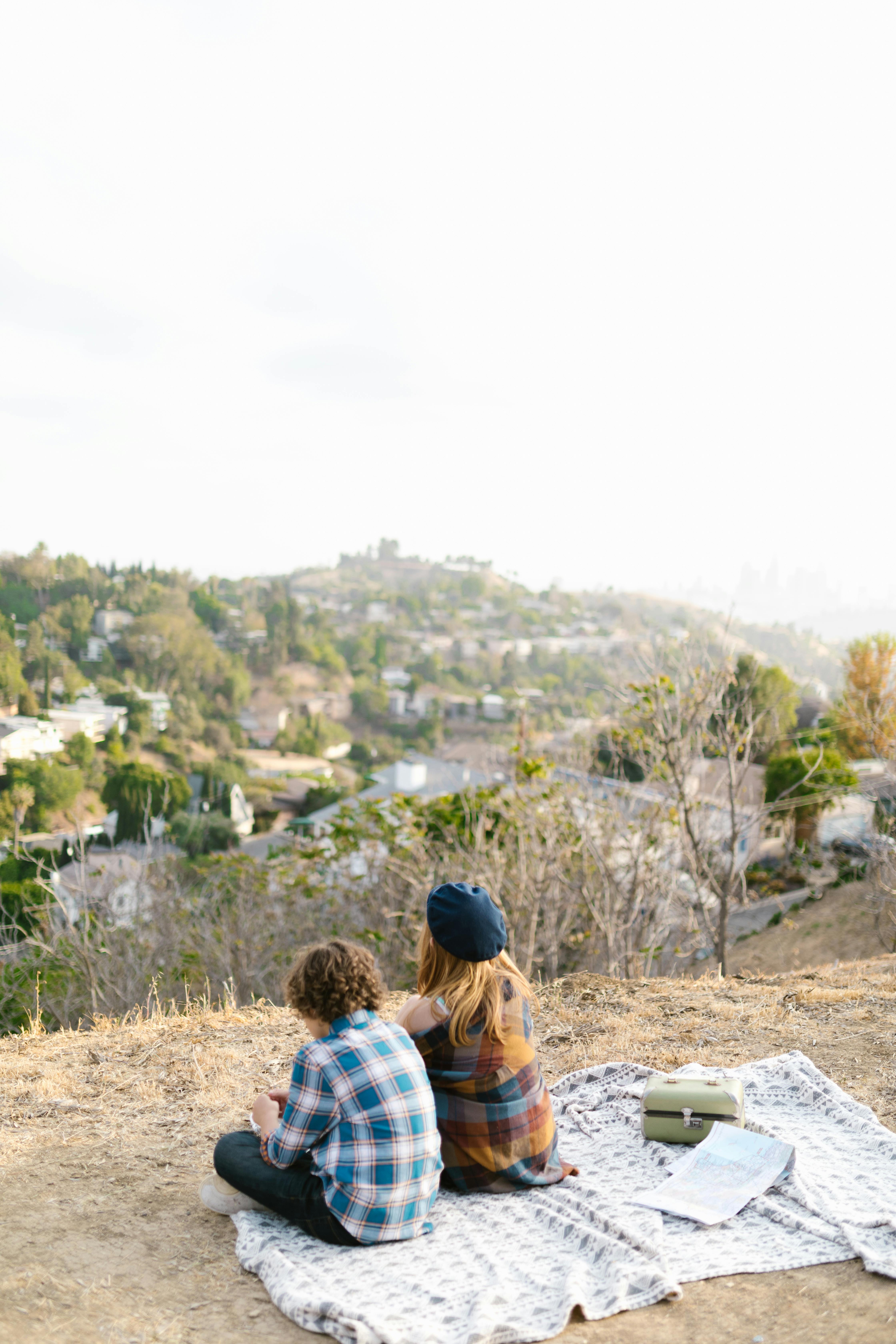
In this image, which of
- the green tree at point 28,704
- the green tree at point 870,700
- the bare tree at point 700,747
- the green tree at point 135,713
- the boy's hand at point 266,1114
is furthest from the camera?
the green tree at point 135,713

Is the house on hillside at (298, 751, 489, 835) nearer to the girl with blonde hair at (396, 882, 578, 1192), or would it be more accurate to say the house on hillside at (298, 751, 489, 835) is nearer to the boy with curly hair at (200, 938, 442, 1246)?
the girl with blonde hair at (396, 882, 578, 1192)

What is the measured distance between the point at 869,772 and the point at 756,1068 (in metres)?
18.0

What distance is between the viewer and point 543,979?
320 inches

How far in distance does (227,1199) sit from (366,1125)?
2.18 feet

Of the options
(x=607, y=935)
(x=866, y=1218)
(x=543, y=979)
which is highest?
(x=866, y=1218)

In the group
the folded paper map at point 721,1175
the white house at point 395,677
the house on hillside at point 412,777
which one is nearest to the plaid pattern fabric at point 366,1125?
the folded paper map at point 721,1175

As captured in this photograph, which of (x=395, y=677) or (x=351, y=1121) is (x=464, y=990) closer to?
(x=351, y=1121)

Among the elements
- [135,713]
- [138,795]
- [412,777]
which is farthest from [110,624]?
[138,795]

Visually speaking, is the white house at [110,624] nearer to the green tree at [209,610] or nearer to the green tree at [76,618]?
the green tree at [76,618]

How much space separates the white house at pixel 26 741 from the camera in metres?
31.8

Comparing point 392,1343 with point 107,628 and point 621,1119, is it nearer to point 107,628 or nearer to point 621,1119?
point 621,1119

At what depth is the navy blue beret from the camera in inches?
102

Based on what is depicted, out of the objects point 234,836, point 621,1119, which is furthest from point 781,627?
point 621,1119

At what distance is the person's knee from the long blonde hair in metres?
0.67
